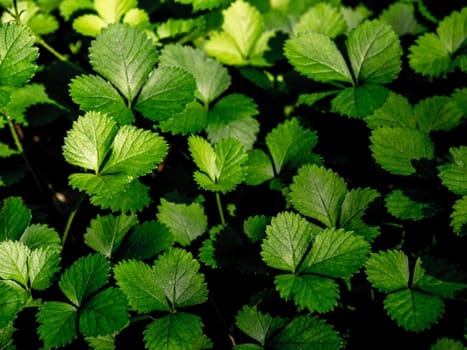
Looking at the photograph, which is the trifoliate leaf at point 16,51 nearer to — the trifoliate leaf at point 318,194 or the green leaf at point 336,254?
the trifoliate leaf at point 318,194

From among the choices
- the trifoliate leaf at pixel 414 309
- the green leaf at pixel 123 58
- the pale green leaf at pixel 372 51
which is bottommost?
the trifoliate leaf at pixel 414 309


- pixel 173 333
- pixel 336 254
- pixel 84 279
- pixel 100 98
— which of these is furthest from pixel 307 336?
pixel 100 98

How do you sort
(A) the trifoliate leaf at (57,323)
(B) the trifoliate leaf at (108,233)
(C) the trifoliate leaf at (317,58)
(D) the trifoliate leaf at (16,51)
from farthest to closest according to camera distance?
(C) the trifoliate leaf at (317,58) → (B) the trifoliate leaf at (108,233) → (D) the trifoliate leaf at (16,51) → (A) the trifoliate leaf at (57,323)

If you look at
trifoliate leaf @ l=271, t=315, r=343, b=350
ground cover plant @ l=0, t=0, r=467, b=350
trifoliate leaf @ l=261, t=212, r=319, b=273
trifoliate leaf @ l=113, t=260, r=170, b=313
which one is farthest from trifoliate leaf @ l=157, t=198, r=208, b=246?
trifoliate leaf @ l=271, t=315, r=343, b=350

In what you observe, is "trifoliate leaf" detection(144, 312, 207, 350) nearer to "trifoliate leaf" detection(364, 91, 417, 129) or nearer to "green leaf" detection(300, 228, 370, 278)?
"green leaf" detection(300, 228, 370, 278)

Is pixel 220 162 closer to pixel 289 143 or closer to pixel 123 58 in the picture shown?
pixel 289 143

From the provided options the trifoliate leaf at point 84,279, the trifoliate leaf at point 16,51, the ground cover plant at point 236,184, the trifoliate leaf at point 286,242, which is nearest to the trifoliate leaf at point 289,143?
the ground cover plant at point 236,184
